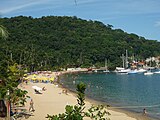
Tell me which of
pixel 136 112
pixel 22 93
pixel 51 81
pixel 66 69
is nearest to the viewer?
pixel 22 93

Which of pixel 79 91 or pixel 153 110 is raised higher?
pixel 79 91

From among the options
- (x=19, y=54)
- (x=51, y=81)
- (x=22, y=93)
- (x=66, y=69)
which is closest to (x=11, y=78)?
(x=22, y=93)

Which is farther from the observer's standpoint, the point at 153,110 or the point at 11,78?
the point at 153,110

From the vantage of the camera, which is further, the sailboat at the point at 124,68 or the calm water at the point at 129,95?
the sailboat at the point at 124,68

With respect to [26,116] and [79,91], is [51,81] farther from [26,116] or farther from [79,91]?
[79,91]

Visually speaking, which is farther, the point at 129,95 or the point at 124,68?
the point at 124,68

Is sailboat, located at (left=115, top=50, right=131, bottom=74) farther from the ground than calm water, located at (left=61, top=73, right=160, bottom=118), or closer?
farther from the ground

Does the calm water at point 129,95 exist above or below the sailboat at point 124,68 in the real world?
below

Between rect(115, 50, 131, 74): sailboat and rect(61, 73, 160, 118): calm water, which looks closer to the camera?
rect(61, 73, 160, 118): calm water

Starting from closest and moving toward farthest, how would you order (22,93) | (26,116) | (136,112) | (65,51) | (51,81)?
(22,93), (26,116), (136,112), (51,81), (65,51)

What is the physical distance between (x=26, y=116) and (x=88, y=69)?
13783 cm

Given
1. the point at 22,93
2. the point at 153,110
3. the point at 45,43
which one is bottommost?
the point at 153,110

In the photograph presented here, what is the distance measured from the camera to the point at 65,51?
613 ft

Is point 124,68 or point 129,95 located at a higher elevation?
point 124,68
